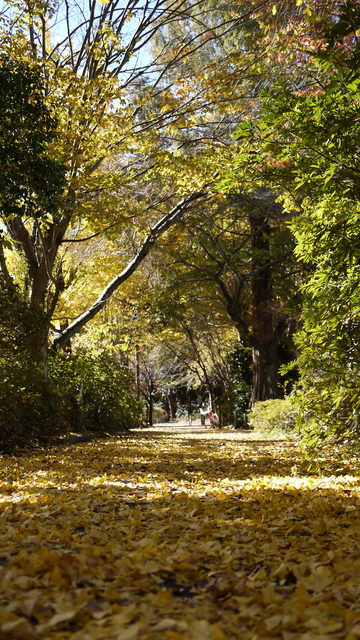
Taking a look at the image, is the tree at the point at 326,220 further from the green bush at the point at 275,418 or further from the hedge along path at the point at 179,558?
the green bush at the point at 275,418

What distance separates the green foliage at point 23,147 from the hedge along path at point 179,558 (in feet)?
11.6

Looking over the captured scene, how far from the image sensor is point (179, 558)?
227 centimetres

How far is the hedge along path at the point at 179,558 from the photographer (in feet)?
5.15

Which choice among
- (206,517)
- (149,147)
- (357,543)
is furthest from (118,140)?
(357,543)

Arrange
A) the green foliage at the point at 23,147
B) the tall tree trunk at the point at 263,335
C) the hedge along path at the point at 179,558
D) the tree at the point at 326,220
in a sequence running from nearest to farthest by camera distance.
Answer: the hedge along path at the point at 179,558 < the tree at the point at 326,220 < the green foliage at the point at 23,147 < the tall tree trunk at the point at 263,335

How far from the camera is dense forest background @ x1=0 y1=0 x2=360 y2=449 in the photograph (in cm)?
419

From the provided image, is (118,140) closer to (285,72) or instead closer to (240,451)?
(285,72)

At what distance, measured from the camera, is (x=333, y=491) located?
4.02 metres

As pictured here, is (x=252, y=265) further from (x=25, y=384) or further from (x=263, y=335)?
(x=25, y=384)

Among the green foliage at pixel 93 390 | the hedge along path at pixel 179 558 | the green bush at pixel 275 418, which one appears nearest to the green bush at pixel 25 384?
the green foliage at pixel 93 390

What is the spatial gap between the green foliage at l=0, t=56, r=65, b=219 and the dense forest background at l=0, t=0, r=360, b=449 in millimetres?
27

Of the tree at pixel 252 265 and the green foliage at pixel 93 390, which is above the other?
the tree at pixel 252 265

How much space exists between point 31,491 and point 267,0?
7.89 metres

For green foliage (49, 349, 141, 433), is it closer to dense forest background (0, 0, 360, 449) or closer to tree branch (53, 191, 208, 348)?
dense forest background (0, 0, 360, 449)
